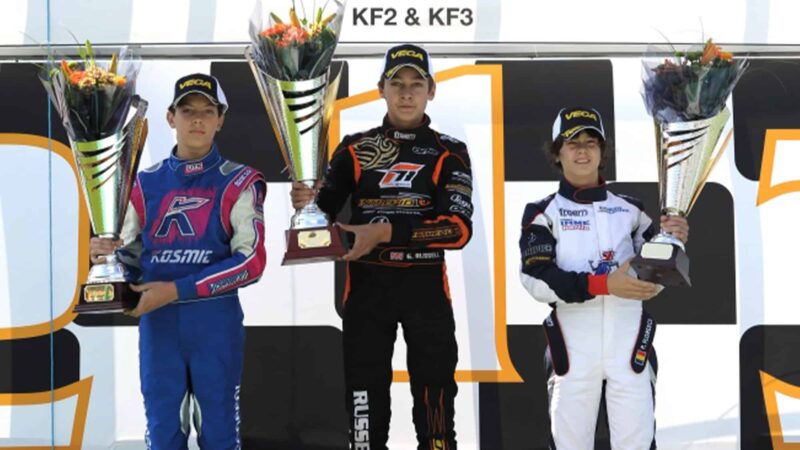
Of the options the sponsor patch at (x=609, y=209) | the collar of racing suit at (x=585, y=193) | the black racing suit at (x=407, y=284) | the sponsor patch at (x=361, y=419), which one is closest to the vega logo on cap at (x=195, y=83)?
the black racing suit at (x=407, y=284)

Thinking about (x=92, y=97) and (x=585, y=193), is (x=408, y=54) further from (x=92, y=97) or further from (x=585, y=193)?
(x=92, y=97)

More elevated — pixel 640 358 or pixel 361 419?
pixel 640 358

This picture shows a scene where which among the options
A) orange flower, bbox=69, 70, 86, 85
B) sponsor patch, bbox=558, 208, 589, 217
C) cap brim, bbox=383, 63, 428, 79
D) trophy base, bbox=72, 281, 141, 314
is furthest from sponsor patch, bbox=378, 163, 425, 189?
orange flower, bbox=69, 70, 86, 85

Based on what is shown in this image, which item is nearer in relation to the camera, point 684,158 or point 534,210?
point 684,158

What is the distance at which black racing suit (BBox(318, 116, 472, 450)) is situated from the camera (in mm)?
3326

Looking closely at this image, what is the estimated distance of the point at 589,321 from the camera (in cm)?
318

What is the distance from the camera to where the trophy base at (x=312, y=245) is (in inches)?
122

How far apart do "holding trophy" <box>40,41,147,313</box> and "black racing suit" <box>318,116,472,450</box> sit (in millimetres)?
805

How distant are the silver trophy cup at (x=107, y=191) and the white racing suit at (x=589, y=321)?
1368mm

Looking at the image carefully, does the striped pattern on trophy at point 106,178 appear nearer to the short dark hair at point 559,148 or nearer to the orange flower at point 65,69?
the orange flower at point 65,69

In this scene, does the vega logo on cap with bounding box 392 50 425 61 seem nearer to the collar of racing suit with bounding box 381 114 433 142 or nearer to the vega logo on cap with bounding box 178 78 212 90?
the collar of racing suit with bounding box 381 114 433 142

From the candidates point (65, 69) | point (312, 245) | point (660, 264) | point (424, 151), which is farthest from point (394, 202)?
point (65, 69)

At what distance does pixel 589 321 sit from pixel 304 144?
44.6 inches

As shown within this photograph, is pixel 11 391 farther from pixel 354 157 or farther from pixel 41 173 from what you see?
pixel 354 157
